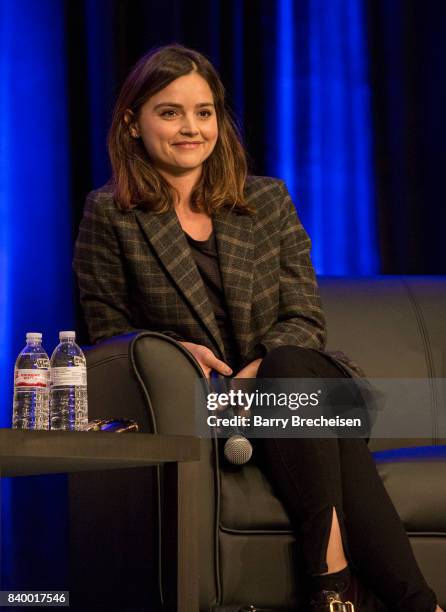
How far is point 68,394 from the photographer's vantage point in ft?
4.56

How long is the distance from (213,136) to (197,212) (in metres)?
0.15

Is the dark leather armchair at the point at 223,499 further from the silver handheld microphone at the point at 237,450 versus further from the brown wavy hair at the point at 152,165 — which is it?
the brown wavy hair at the point at 152,165

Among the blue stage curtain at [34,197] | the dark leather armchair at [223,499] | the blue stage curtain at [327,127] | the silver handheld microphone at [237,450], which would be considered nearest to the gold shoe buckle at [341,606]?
the dark leather armchair at [223,499]

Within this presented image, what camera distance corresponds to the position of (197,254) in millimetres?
1895

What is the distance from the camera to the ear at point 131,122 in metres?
1.97

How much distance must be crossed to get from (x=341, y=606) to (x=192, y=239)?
80 cm

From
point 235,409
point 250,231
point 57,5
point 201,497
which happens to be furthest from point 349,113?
point 201,497

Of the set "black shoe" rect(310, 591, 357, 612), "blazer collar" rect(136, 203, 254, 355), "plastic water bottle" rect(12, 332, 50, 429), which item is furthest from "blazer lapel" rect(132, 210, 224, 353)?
"black shoe" rect(310, 591, 357, 612)

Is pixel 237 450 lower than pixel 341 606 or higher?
higher

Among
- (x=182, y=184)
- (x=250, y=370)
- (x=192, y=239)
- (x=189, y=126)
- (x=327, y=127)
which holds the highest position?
(x=327, y=127)

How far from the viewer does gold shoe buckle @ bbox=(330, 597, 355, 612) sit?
4.49 feet

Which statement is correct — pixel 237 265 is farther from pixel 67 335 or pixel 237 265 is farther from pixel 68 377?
pixel 68 377

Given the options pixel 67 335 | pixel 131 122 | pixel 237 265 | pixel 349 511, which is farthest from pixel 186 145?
pixel 349 511

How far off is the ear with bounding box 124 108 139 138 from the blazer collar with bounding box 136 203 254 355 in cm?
18
